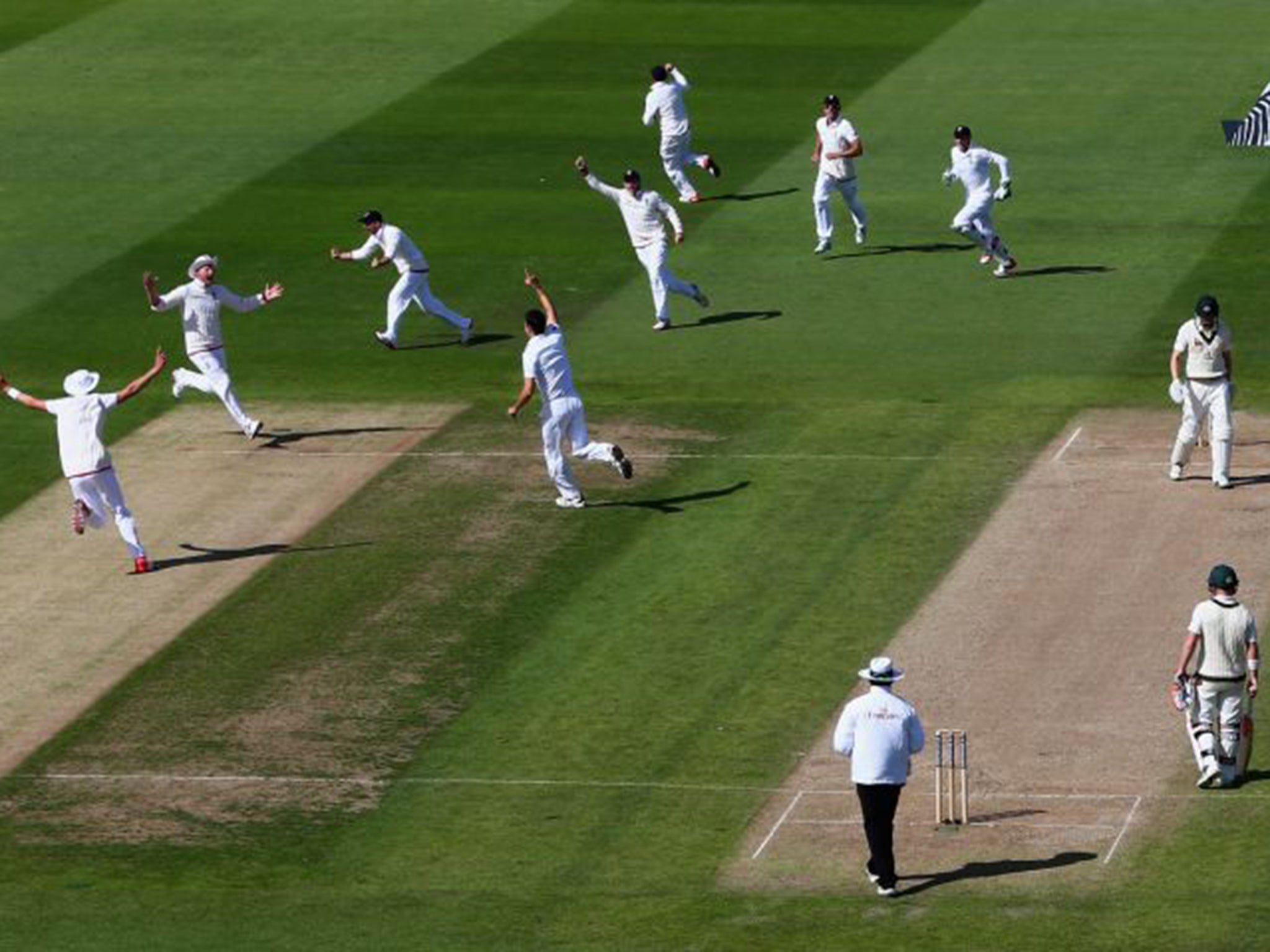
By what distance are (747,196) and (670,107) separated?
5.51 ft

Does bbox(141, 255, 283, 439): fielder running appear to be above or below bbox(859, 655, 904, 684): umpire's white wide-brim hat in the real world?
below

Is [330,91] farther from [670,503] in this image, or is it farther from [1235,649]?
[1235,649]

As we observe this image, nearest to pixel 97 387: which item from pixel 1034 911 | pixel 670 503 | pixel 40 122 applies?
pixel 670 503

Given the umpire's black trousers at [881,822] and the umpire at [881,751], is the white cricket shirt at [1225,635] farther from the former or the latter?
the umpire's black trousers at [881,822]

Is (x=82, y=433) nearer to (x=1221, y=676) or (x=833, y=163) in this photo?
(x=1221, y=676)

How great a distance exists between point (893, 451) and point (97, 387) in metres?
9.91

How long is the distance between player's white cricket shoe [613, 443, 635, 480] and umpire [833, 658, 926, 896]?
33.7 ft

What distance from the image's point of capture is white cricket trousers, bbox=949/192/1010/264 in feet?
145

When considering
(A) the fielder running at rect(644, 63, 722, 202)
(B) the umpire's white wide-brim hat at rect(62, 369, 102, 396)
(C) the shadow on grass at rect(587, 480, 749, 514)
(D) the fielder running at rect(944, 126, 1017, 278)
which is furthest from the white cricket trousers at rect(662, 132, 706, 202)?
(B) the umpire's white wide-brim hat at rect(62, 369, 102, 396)

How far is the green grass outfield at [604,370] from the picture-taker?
86.7 ft

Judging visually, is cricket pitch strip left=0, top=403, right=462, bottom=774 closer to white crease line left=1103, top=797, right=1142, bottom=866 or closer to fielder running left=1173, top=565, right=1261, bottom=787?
white crease line left=1103, top=797, right=1142, bottom=866

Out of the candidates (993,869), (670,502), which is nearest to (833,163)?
(670,502)

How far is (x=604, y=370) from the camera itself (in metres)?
41.4

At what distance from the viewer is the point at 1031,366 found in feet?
134
